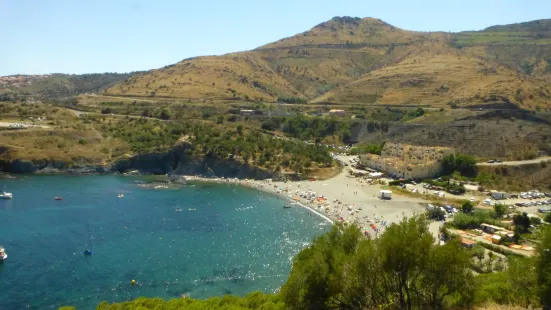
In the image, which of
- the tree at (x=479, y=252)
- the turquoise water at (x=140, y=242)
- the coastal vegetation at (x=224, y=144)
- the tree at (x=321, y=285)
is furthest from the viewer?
the coastal vegetation at (x=224, y=144)

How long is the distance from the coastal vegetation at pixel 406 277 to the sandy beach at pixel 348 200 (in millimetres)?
26984

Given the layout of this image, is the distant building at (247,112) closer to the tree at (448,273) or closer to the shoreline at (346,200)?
the shoreline at (346,200)

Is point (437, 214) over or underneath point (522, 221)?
underneath

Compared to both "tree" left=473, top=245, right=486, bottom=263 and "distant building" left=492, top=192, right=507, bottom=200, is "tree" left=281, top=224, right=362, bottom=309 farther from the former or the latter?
"distant building" left=492, top=192, right=507, bottom=200

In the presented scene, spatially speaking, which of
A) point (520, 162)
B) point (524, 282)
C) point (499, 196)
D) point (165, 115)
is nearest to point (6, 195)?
point (165, 115)

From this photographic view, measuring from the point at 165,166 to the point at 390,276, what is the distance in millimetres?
69363

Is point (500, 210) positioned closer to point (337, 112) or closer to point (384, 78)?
point (337, 112)

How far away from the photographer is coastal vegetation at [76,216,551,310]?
60.1ft

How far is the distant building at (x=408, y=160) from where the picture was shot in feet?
232

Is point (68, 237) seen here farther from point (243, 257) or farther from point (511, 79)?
point (511, 79)

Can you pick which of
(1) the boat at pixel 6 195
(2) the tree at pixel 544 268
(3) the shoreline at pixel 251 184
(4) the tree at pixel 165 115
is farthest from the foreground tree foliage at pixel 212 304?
(4) the tree at pixel 165 115

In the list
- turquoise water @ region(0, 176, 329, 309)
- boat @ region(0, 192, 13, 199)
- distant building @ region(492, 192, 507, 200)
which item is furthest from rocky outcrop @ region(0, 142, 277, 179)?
distant building @ region(492, 192, 507, 200)

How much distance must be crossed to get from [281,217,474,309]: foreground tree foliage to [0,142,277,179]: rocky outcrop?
184 ft

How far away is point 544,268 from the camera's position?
18.6 metres
